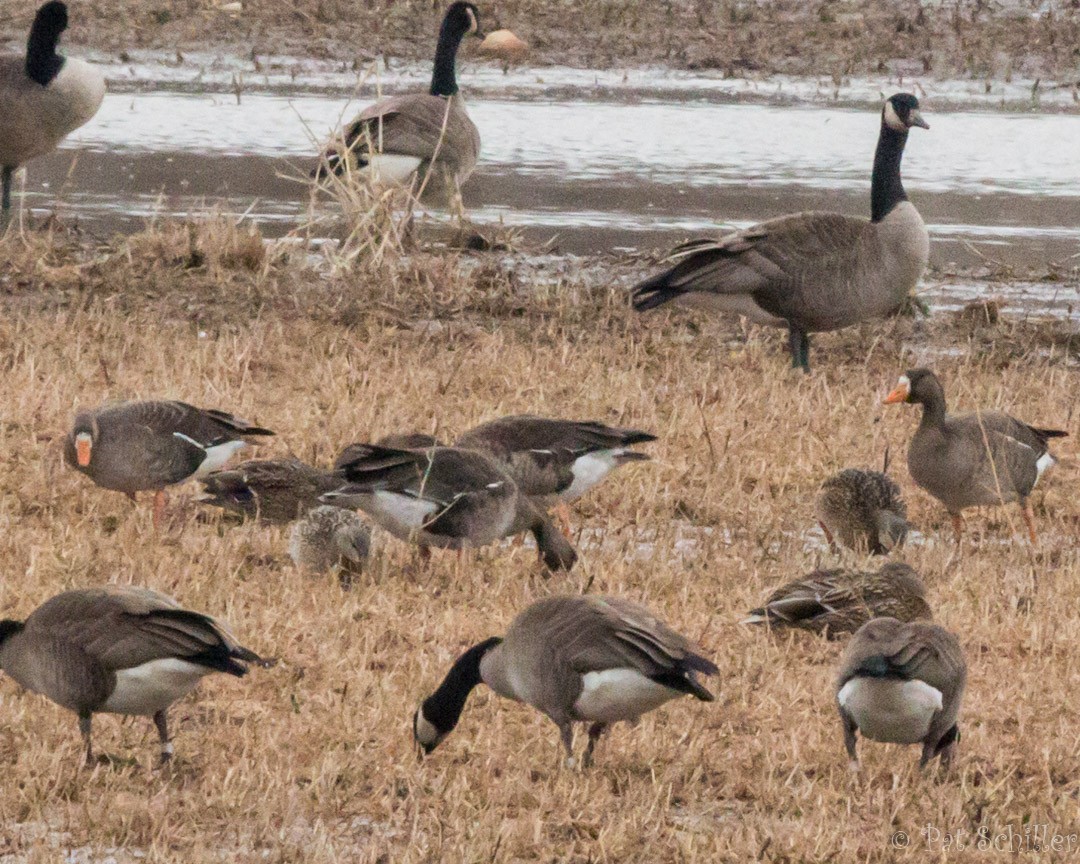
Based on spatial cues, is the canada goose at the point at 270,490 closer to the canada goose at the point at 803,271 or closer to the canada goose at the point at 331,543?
the canada goose at the point at 331,543

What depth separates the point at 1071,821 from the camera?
15.1 ft

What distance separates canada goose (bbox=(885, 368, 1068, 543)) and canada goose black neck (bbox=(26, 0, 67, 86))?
7.73m

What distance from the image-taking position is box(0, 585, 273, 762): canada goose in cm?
466

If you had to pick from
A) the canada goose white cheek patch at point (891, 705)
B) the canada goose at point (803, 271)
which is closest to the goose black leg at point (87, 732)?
the canada goose white cheek patch at point (891, 705)

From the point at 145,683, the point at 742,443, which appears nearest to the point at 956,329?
the point at 742,443

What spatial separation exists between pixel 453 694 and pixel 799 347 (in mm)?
5516

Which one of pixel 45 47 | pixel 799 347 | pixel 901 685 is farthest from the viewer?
pixel 45 47

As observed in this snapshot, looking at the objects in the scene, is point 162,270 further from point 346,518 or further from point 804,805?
point 804,805

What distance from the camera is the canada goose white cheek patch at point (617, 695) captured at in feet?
15.6

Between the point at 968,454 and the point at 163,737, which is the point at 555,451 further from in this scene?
the point at 163,737

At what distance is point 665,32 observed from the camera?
77.3ft

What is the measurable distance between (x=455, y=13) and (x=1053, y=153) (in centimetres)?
692

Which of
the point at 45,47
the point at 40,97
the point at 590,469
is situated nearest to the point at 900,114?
the point at 590,469

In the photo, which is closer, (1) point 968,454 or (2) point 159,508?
(2) point 159,508
